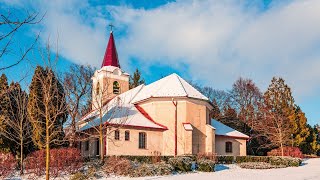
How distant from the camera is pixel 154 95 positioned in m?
31.4

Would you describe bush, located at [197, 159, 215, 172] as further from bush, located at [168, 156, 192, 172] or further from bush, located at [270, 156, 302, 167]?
bush, located at [270, 156, 302, 167]

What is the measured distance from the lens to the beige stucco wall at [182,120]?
29.9 meters

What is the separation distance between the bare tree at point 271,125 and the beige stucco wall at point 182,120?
32.8 feet

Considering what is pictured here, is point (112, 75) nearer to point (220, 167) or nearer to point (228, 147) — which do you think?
point (228, 147)

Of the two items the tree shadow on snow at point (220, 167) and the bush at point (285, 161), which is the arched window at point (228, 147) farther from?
the tree shadow on snow at point (220, 167)

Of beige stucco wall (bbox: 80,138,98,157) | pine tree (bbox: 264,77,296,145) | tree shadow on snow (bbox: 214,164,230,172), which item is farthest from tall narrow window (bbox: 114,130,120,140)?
pine tree (bbox: 264,77,296,145)

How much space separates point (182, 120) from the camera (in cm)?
3044

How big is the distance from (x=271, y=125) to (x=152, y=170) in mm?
26716

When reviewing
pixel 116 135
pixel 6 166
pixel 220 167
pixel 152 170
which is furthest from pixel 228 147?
pixel 6 166

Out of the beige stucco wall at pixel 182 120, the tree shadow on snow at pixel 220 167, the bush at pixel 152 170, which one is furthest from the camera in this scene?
the beige stucco wall at pixel 182 120

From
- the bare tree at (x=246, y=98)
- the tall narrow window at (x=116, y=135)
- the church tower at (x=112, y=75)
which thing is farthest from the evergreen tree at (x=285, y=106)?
the tall narrow window at (x=116, y=135)

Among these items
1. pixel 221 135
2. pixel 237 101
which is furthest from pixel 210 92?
pixel 221 135

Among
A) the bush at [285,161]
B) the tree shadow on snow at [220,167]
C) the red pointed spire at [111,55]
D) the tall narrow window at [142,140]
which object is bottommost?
the tree shadow on snow at [220,167]

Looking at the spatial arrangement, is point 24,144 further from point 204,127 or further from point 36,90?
point 204,127
